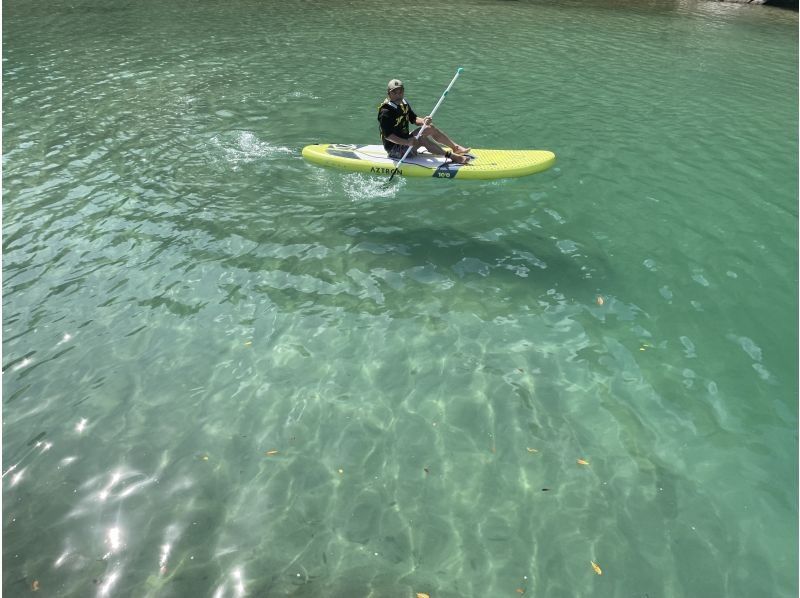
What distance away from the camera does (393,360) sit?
26.1 feet

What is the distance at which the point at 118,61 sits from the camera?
870 inches

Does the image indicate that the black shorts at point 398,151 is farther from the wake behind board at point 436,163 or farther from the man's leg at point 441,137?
the man's leg at point 441,137

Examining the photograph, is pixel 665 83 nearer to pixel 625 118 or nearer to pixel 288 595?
pixel 625 118

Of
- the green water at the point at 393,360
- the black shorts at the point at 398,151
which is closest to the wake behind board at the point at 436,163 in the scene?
the black shorts at the point at 398,151

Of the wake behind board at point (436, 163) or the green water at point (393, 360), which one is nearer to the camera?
the green water at point (393, 360)

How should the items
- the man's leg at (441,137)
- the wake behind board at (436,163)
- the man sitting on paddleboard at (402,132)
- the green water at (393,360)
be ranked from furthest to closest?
the man's leg at (441,137) → the wake behind board at (436,163) → the man sitting on paddleboard at (402,132) → the green water at (393,360)

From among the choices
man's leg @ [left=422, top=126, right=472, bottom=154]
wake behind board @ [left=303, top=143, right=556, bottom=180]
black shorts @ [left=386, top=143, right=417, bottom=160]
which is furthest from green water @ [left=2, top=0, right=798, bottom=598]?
man's leg @ [left=422, top=126, right=472, bottom=154]

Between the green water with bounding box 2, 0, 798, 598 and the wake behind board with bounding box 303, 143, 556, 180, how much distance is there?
0.69 meters

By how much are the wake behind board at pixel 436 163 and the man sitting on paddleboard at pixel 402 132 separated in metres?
0.17

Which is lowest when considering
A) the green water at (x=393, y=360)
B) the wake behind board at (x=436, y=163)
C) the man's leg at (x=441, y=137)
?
the green water at (x=393, y=360)

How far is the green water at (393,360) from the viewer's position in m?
5.71

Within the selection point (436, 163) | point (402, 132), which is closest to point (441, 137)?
point (436, 163)

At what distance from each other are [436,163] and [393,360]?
17.6 feet

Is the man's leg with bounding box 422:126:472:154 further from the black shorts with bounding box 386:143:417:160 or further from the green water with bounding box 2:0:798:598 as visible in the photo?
the green water with bounding box 2:0:798:598
